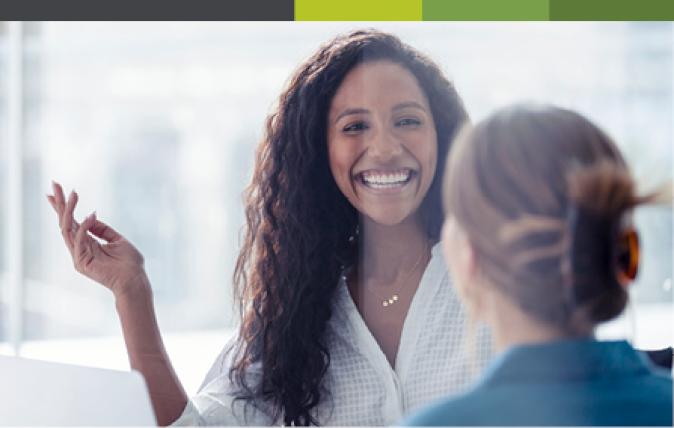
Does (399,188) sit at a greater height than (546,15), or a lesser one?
lesser

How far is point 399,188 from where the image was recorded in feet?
3.93

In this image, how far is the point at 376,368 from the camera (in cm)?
128

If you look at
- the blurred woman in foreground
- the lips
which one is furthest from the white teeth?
the blurred woman in foreground

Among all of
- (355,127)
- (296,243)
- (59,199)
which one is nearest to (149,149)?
(59,199)

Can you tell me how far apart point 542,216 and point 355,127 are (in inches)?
17.4

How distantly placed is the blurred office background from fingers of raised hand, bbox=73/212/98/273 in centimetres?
2

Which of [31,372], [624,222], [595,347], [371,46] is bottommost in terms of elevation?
[31,372]

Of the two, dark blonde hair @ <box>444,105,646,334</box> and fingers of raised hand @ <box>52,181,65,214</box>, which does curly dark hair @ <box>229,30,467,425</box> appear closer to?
fingers of raised hand @ <box>52,181,65,214</box>

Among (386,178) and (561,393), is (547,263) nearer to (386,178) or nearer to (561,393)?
(561,393)

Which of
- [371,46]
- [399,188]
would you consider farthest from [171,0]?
[399,188]

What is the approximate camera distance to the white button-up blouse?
1.18 m

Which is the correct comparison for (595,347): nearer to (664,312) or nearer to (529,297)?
(529,297)

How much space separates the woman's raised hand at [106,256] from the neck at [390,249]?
0.32 m

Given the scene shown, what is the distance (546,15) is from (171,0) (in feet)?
1.67
